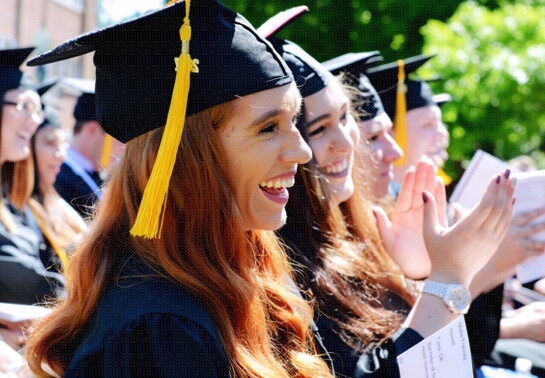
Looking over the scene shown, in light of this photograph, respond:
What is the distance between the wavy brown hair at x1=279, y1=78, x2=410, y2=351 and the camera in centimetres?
249

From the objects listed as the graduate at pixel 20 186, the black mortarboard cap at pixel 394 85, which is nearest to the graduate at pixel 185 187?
the graduate at pixel 20 186

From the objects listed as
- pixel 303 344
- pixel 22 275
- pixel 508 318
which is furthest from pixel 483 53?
pixel 303 344

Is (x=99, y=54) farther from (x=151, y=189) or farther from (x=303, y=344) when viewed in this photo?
(x=303, y=344)

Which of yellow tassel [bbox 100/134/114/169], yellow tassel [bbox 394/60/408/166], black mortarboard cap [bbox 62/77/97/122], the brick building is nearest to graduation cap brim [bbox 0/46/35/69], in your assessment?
yellow tassel [bbox 100/134/114/169]

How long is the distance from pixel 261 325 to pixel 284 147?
1.50 feet

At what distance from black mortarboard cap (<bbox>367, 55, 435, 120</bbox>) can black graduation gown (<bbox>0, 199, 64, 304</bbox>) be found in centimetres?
223

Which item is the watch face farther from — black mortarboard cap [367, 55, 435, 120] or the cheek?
black mortarboard cap [367, 55, 435, 120]

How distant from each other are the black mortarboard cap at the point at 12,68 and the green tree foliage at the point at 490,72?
6.34 metres

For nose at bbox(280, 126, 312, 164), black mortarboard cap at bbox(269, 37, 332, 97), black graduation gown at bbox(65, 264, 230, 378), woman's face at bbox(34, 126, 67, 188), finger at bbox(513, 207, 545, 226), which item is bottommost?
woman's face at bbox(34, 126, 67, 188)

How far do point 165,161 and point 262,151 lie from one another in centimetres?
28

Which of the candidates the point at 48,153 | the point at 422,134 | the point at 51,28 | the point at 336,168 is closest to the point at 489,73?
the point at 422,134

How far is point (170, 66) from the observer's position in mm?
1852

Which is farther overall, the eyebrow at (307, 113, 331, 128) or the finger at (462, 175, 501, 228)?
the eyebrow at (307, 113, 331, 128)

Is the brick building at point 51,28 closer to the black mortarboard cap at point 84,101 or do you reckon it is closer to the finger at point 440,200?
the black mortarboard cap at point 84,101
